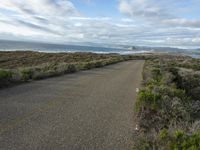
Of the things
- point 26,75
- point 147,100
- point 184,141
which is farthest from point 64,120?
point 26,75

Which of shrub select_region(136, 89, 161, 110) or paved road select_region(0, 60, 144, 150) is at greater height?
shrub select_region(136, 89, 161, 110)

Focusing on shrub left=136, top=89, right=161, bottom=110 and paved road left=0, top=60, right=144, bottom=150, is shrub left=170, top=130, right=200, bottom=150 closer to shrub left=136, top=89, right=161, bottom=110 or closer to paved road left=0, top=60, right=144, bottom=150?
paved road left=0, top=60, right=144, bottom=150

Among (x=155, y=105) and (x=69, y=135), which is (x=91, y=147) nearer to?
(x=69, y=135)

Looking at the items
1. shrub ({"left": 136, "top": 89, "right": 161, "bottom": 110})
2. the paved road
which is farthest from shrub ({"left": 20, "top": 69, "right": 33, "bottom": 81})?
shrub ({"left": 136, "top": 89, "right": 161, "bottom": 110})

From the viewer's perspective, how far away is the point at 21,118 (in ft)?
23.7

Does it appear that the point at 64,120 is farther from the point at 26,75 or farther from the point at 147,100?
the point at 26,75

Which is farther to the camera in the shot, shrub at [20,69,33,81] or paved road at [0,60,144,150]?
shrub at [20,69,33,81]

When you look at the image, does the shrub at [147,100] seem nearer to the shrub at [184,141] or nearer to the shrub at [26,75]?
the shrub at [184,141]

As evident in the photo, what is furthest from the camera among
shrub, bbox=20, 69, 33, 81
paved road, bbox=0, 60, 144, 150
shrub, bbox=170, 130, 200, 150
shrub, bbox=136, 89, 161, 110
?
shrub, bbox=20, 69, 33, 81

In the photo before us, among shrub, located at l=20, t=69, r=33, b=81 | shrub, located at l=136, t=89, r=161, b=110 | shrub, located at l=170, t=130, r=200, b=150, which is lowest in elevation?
shrub, located at l=20, t=69, r=33, b=81

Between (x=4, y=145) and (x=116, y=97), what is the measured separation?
21.4ft

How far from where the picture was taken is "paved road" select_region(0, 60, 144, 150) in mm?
5664

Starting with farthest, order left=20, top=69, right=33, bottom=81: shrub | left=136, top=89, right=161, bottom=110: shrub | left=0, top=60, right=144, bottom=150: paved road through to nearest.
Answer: left=20, top=69, right=33, bottom=81: shrub
left=136, top=89, right=161, bottom=110: shrub
left=0, top=60, right=144, bottom=150: paved road

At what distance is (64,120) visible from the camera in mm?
7289
